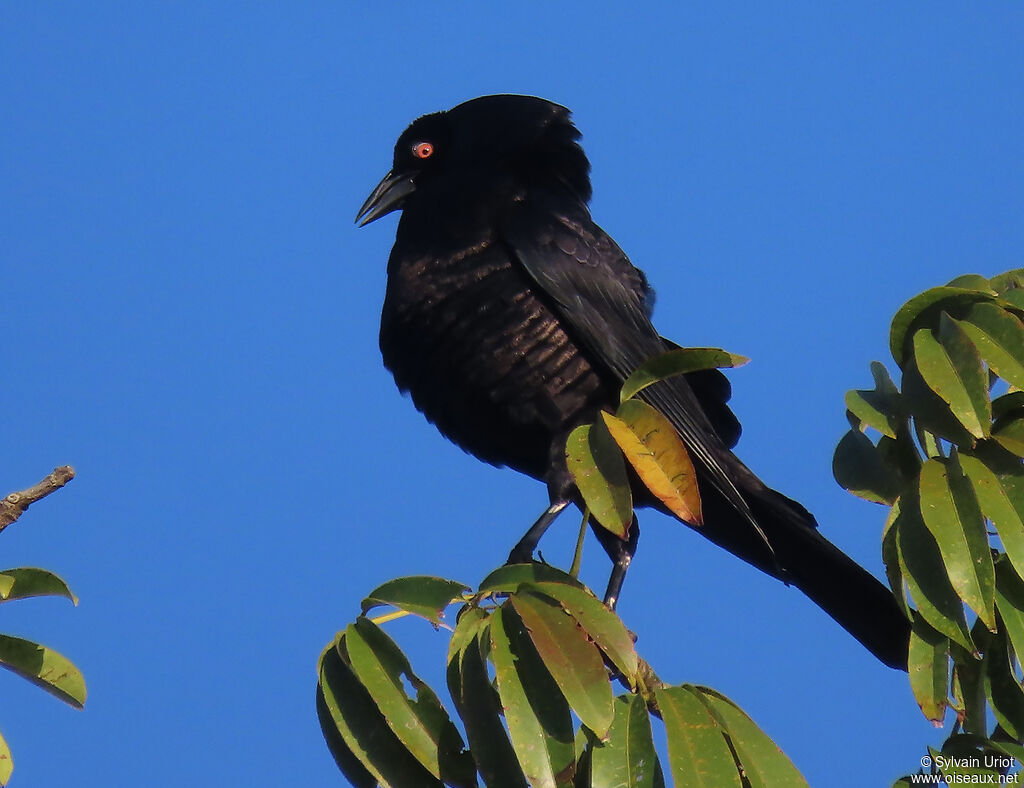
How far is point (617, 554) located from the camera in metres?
4.51

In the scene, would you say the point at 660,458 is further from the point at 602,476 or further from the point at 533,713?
the point at 533,713

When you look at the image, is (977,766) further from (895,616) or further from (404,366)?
(404,366)

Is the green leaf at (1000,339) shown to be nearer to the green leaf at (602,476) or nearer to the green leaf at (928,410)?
the green leaf at (928,410)

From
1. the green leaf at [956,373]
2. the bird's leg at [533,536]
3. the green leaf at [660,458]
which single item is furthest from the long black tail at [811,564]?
the green leaf at [660,458]

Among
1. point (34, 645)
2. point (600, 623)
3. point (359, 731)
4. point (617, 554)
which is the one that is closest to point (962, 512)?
point (600, 623)

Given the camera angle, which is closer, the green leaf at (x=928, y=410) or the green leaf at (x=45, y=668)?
the green leaf at (x=45, y=668)

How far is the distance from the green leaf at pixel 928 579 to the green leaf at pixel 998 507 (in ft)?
0.45

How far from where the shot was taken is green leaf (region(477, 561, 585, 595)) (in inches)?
96.0

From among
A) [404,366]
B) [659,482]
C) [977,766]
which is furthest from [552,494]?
[977,766]

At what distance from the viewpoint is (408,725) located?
2.40 m

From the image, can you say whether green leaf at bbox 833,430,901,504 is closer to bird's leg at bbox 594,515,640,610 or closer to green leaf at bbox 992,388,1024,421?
green leaf at bbox 992,388,1024,421

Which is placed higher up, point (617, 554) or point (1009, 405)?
point (617, 554)

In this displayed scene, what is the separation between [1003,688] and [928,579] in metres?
0.30

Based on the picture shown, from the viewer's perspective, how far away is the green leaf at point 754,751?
2.21 metres
